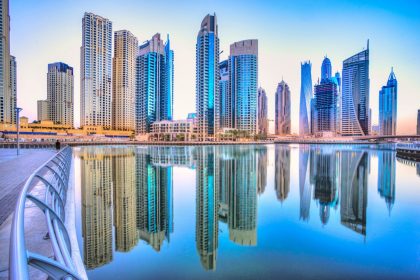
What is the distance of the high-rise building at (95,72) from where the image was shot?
136 meters

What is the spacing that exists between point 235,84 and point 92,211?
517 ft

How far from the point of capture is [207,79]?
4820 inches

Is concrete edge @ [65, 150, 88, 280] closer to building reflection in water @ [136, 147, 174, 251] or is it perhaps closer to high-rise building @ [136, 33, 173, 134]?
building reflection in water @ [136, 147, 174, 251]

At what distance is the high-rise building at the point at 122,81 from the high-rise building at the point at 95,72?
50.4 ft

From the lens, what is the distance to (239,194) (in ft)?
42.9

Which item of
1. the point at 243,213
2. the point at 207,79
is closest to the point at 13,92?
the point at 207,79

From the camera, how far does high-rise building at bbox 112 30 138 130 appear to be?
532 ft

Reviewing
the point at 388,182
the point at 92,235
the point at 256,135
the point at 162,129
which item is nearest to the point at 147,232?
the point at 92,235

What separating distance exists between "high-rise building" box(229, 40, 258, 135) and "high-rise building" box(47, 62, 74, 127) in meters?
128

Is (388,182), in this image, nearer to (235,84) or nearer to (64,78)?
(235,84)

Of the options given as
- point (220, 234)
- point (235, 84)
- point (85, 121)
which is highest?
point (235, 84)

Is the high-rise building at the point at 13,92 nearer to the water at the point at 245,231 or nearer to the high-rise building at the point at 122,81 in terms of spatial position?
the high-rise building at the point at 122,81

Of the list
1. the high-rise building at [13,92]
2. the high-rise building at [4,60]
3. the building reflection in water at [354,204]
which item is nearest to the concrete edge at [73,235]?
the building reflection in water at [354,204]

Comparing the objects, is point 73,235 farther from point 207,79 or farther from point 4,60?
point 4,60
